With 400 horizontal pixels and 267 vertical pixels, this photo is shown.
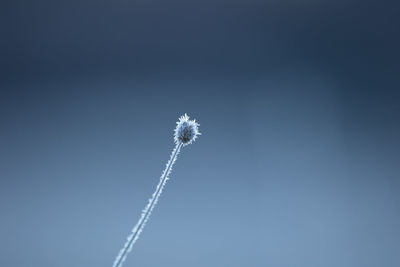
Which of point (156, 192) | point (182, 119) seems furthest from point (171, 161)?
point (182, 119)

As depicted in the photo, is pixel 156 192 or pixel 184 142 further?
pixel 184 142

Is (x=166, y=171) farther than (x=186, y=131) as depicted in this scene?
No

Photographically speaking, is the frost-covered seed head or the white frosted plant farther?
the frost-covered seed head

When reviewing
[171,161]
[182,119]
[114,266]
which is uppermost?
[182,119]

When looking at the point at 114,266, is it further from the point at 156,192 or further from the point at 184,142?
the point at 184,142

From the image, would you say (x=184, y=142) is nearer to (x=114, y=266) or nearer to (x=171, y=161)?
(x=171, y=161)

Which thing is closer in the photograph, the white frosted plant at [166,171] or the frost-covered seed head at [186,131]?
the white frosted plant at [166,171]

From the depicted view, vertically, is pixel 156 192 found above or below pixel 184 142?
below

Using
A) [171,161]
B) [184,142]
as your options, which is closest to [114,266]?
[171,161]
